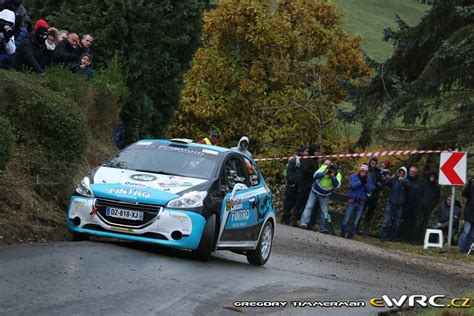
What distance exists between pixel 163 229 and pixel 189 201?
54 centimetres

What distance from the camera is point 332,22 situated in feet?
134

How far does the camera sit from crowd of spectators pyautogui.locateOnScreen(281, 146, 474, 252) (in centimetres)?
2534

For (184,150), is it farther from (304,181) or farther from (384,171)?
(384,171)

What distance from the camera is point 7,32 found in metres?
17.7

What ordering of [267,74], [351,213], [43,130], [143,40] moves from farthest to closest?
1. [267,74]
2. [351,213]
3. [143,40]
4. [43,130]

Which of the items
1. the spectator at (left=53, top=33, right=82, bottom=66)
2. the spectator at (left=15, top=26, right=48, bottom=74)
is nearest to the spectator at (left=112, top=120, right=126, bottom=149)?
the spectator at (left=53, top=33, right=82, bottom=66)

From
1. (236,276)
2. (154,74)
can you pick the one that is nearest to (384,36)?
(154,74)

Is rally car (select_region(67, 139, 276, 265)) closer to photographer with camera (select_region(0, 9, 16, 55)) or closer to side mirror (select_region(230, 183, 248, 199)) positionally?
side mirror (select_region(230, 183, 248, 199))

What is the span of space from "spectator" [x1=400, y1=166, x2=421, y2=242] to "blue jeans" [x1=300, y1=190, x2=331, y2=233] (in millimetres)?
2489

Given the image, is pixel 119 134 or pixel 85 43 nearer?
pixel 85 43

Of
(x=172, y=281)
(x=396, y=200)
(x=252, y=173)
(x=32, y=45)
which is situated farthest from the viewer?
(x=396, y=200)

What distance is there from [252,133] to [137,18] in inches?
665

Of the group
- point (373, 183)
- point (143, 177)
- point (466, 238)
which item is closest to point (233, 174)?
point (143, 177)

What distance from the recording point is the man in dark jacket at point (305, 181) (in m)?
26.1
